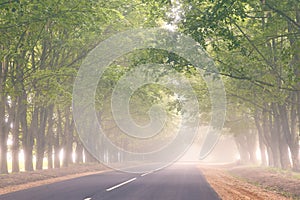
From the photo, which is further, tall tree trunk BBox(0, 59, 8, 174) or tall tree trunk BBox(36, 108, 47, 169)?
tall tree trunk BBox(36, 108, 47, 169)

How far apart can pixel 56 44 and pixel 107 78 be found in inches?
145

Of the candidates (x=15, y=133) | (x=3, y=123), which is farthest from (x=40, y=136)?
(x=3, y=123)

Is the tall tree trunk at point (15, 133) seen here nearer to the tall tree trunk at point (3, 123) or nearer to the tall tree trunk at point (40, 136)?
the tall tree trunk at point (3, 123)

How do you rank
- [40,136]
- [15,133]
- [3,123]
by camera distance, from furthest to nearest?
[40,136], [15,133], [3,123]

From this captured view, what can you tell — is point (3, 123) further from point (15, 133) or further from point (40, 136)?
point (40, 136)

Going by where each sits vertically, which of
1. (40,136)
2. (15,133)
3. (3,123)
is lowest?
(40,136)

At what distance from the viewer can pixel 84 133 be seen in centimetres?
4138

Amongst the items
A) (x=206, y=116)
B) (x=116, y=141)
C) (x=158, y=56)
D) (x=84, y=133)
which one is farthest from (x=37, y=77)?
(x=116, y=141)

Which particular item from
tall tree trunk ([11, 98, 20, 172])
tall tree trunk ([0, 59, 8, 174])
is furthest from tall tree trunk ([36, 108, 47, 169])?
tall tree trunk ([0, 59, 8, 174])

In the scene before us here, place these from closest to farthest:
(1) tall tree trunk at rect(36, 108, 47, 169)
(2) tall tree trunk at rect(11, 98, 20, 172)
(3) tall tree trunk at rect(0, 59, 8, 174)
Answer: (3) tall tree trunk at rect(0, 59, 8, 174), (2) tall tree trunk at rect(11, 98, 20, 172), (1) tall tree trunk at rect(36, 108, 47, 169)

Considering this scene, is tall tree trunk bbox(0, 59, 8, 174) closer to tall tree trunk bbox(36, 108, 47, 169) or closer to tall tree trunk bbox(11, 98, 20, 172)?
tall tree trunk bbox(11, 98, 20, 172)

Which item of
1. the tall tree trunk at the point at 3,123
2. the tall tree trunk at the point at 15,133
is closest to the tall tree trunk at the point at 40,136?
the tall tree trunk at the point at 15,133

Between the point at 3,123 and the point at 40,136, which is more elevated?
the point at 3,123

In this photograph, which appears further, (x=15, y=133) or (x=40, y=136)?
(x=40, y=136)
